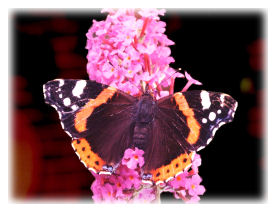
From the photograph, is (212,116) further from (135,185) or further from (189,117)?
(135,185)

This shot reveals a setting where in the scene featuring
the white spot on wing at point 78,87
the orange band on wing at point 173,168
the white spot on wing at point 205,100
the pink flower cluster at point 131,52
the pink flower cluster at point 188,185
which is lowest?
the pink flower cluster at point 188,185

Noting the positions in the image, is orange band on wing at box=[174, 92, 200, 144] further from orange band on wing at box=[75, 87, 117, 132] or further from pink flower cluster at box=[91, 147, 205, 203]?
orange band on wing at box=[75, 87, 117, 132]

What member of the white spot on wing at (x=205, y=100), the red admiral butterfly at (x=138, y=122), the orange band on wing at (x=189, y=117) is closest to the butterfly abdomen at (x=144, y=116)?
the red admiral butterfly at (x=138, y=122)

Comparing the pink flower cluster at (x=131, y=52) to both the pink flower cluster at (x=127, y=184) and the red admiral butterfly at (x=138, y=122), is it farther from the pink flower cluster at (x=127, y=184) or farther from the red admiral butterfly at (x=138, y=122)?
the pink flower cluster at (x=127, y=184)

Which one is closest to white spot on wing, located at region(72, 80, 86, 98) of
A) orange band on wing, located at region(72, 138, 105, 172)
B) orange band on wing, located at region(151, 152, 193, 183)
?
orange band on wing, located at region(72, 138, 105, 172)

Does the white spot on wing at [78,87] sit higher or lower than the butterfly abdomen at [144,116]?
higher

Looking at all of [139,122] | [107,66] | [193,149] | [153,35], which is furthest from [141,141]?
[153,35]

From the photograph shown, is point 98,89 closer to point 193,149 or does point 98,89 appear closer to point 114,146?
point 114,146
